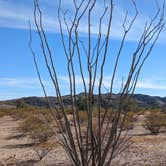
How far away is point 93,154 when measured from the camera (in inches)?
234

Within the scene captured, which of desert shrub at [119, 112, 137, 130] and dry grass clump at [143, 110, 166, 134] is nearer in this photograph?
desert shrub at [119, 112, 137, 130]

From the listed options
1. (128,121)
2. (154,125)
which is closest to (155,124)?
(154,125)

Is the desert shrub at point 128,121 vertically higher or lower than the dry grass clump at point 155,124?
lower

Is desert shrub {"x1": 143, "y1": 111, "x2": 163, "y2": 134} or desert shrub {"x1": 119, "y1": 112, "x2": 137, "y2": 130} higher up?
desert shrub {"x1": 143, "y1": 111, "x2": 163, "y2": 134}

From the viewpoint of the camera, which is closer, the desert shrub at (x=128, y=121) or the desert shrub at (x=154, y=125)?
the desert shrub at (x=128, y=121)

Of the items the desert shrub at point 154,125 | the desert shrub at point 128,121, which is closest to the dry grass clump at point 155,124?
the desert shrub at point 154,125

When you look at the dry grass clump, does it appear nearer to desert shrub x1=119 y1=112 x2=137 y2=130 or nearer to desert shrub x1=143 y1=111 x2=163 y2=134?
desert shrub x1=143 y1=111 x2=163 y2=134

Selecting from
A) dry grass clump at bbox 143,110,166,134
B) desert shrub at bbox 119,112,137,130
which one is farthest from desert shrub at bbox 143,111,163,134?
desert shrub at bbox 119,112,137,130

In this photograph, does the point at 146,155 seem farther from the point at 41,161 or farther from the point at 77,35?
the point at 77,35

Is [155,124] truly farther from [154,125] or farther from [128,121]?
[128,121]

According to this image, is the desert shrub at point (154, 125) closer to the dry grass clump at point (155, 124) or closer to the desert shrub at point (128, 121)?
the dry grass clump at point (155, 124)

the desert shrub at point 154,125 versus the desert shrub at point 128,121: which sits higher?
the desert shrub at point 154,125

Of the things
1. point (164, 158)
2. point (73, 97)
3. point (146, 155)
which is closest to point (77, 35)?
point (73, 97)

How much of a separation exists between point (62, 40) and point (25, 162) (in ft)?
35.3
